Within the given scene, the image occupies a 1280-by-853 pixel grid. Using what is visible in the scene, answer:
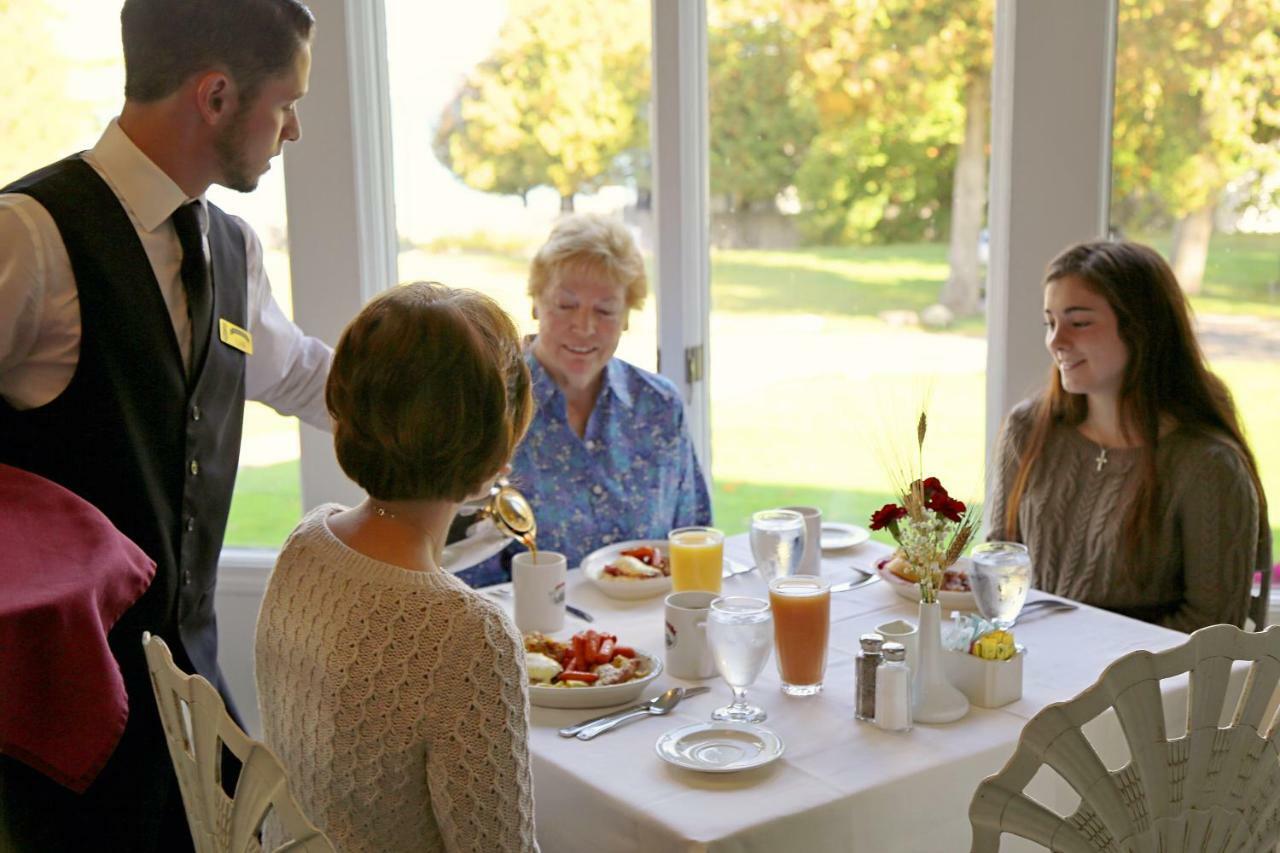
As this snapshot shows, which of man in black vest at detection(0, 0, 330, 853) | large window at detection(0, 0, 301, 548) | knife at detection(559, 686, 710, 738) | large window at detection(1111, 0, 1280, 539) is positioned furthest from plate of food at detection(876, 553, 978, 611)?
large window at detection(0, 0, 301, 548)

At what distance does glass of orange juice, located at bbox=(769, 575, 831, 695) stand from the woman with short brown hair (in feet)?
1.65

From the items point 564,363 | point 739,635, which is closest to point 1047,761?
point 739,635

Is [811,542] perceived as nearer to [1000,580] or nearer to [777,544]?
[777,544]

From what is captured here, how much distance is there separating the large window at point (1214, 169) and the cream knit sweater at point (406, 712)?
217 centimetres

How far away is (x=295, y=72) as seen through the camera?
5.96 feet

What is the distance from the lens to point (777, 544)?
2016 mm

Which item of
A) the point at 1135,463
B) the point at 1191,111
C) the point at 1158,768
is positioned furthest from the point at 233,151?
the point at 1191,111

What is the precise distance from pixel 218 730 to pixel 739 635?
0.62 m

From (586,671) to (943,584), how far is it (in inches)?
26.5

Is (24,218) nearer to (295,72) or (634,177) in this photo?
(295,72)

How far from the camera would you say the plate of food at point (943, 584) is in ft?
6.51

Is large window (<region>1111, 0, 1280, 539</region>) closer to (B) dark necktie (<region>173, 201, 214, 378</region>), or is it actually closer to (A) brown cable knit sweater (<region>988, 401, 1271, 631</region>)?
(A) brown cable knit sweater (<region>988, 401, 1271, 631</region>)

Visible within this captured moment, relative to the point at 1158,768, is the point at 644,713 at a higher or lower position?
lower

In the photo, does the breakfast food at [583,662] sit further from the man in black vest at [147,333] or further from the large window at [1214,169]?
the large window at [1214,169]
